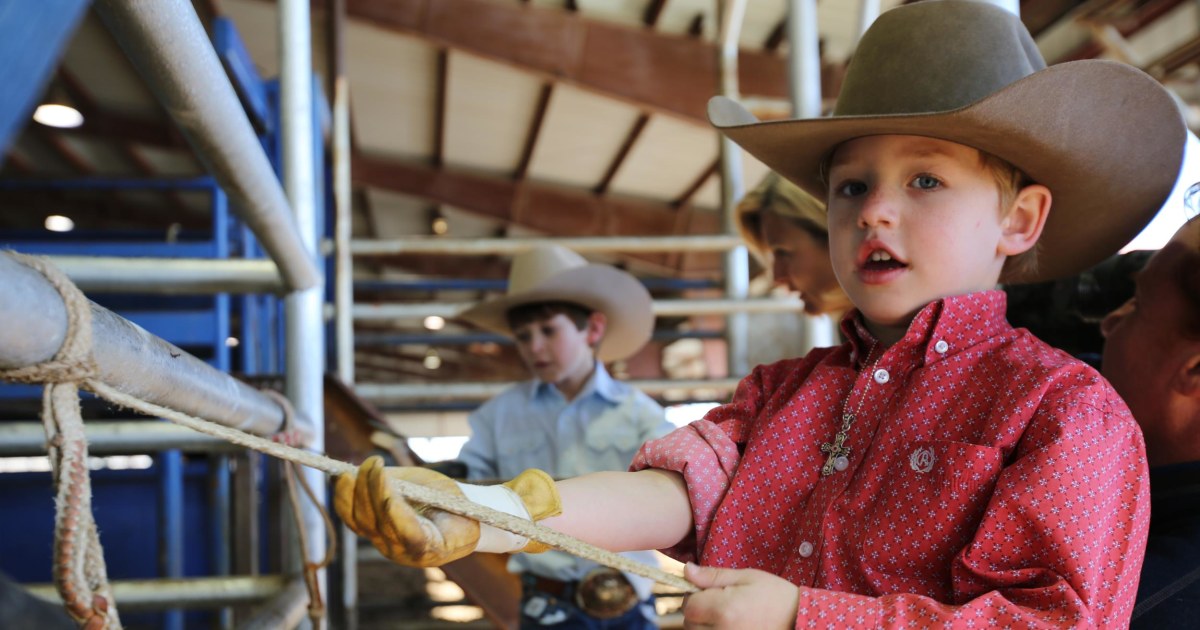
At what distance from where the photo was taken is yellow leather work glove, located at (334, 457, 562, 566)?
0.55 metres

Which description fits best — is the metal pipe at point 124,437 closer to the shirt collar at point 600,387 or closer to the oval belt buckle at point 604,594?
the oval belt buckle at point 604,594

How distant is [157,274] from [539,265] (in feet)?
4.56

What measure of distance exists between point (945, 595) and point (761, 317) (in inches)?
90.3

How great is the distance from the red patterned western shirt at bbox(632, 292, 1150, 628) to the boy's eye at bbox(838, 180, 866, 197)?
124mm

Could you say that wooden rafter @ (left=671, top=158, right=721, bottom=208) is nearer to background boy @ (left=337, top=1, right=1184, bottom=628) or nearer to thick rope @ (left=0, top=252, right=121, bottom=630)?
background boy @ (left=337, top=1, right=1184, bottom=628)

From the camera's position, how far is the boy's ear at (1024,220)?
3.08 feet

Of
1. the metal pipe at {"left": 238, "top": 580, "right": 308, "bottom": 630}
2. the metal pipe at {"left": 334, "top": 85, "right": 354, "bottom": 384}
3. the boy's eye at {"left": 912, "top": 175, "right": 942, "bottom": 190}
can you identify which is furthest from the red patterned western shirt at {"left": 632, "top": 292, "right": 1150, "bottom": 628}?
the metal pipe at {"left": 334, "top": 85, "right": 354, "bottom": 384}

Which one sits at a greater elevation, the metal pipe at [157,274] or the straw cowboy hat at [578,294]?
the straw cowboy hat at [578,294]

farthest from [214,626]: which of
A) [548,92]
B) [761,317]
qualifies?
[548,92]

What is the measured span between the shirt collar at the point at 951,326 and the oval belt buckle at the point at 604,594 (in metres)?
1.16

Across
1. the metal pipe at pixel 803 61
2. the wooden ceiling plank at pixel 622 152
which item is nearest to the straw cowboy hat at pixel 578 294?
the metal pipe at pixel 803 61

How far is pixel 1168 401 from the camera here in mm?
1010

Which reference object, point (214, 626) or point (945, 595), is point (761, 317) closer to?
point (214, 626)

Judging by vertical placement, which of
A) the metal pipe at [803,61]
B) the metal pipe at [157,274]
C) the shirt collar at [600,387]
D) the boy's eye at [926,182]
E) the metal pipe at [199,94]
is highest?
the metal pipe at [803,61]
